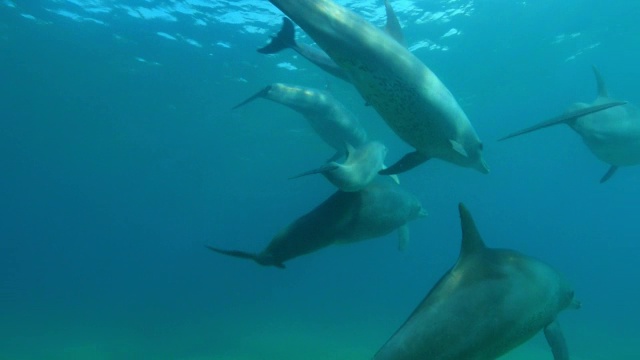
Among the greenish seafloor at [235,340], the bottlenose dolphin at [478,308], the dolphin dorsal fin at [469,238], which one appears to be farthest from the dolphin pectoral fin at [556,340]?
the greenish seafloor at [235,340]

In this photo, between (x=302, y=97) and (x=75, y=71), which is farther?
(x=75, y=71)

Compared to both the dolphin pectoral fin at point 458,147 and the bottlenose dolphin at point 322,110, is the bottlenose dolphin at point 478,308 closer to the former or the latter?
the dolphin pectoral fin at point 458,147

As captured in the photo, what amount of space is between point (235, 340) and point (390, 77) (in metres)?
22.2

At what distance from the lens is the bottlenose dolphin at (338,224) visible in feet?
17.1

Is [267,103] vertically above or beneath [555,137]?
above

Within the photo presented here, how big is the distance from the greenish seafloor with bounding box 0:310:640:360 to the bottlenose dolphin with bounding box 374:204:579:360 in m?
16.6

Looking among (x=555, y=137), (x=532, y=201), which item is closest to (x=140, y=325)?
(x=555, y=137)

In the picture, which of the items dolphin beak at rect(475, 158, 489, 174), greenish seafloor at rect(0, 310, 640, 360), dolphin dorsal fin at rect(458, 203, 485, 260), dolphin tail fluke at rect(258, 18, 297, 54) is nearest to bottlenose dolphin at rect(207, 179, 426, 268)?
dolphin beak at rect(475, 158, 489, 174)

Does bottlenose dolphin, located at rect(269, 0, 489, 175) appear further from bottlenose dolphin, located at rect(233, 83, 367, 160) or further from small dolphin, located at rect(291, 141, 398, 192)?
bottlenose dolphin, located at rect(233, 83, 367, 160)

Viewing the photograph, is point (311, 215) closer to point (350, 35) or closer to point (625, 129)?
point (350, 35)

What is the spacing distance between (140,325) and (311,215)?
29100 mm

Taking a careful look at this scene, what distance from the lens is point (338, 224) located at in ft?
17.6

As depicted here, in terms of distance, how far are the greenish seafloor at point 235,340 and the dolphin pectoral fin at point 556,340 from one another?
15270mm

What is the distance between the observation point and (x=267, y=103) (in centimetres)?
3531
